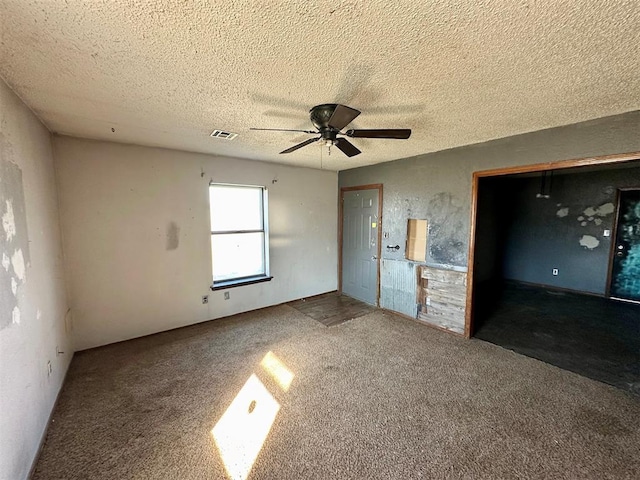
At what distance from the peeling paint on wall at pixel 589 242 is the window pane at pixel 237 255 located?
618 centimetres

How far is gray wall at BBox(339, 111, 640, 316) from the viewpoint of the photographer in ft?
7.84

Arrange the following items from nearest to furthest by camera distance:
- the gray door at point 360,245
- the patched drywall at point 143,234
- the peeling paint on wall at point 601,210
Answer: the patched drywall at point 143,234, the gray door at point 360,245, the peeling paint on wall at point 601,210

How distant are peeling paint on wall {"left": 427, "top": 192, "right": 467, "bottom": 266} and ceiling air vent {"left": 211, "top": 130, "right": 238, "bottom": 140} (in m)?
2.71

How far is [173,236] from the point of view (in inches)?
138

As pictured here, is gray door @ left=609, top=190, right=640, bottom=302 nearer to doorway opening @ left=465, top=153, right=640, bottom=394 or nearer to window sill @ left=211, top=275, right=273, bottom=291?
doorway opening @ left=465, top=153, right=640, bottom=394

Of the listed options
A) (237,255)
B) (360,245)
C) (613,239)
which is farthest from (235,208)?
(613,239)

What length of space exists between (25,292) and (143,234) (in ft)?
5.28

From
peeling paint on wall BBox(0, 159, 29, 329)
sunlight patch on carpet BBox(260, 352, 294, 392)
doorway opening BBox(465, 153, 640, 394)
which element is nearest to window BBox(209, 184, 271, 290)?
sunlight patch on carpet BBox(260, 352, 294, 392)

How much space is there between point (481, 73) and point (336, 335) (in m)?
3.00

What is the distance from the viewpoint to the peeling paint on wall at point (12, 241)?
1.47m

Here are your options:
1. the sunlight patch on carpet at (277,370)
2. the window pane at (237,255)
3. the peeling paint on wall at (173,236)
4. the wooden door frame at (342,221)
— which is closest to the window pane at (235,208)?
the window pane at (237,255)

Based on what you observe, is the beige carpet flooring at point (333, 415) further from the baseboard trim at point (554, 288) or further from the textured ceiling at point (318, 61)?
the baseboard trim at point (554, 288)

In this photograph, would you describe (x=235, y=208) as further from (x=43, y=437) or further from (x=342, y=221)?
(x=43, y=437)

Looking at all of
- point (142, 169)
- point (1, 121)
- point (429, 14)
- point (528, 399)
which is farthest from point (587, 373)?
point (142, 169)
